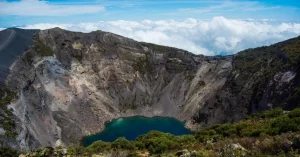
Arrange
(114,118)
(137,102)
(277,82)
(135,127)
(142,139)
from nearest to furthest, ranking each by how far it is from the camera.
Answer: (142,139)
(277,82)
(135,127)
(114,118)
(137,102)

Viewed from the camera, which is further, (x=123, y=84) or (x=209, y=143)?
(x=123, y=84)

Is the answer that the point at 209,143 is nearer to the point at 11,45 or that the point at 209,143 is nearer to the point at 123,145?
the point at 123,145

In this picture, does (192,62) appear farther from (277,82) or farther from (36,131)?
(36,131)

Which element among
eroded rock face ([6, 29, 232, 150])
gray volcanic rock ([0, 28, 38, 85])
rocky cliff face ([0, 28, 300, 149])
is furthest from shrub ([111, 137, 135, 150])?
eroded rock face ([6, 29, 232, 150])

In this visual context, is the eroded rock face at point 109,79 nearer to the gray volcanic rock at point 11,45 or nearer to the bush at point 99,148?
the gray volcanic rock at point 11,45

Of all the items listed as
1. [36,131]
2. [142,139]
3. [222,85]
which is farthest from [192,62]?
[142,139]

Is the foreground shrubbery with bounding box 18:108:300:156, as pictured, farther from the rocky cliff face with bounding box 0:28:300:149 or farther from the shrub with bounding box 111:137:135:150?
the rocky cliff face with bounding box 0:28:300:149

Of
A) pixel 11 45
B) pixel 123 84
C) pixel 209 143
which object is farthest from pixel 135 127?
pixel 209 143

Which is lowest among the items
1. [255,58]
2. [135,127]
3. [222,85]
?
[135,127]
